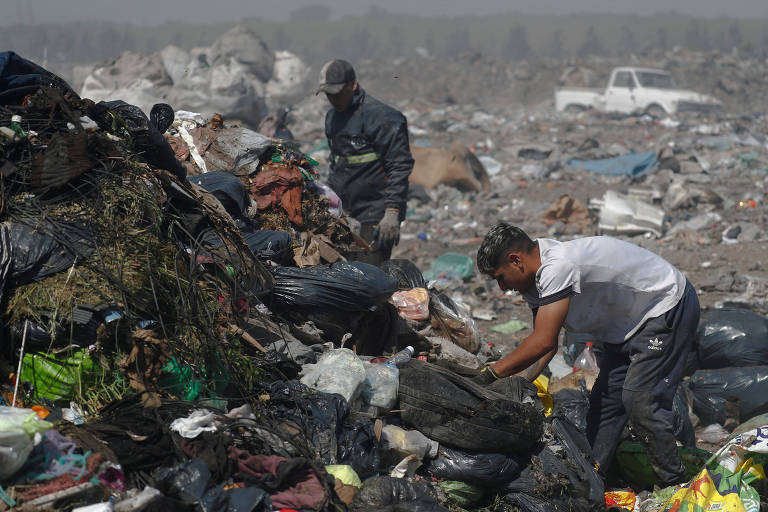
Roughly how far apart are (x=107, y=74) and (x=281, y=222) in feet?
30.7

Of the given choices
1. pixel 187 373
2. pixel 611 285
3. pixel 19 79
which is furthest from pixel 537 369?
pixel 19 79

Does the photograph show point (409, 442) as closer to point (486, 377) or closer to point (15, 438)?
point (486, 377)

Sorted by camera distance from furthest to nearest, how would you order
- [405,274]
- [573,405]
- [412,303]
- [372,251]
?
1. [372,251]
2. [405,274]
3. [412,303]
4. [573,405]

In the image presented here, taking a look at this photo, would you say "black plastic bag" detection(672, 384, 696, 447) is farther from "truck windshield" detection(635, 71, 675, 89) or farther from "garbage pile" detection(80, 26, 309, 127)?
"truck windshield" detection(635, 71, 675, 89)

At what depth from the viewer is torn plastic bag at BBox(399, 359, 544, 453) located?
283 centimetres

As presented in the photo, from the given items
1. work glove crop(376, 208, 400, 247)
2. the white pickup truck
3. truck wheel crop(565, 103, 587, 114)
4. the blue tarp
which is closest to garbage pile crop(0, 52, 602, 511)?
work glove crop(376, 208, 400, 247)

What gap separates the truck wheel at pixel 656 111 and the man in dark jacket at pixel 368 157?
48.9 feet

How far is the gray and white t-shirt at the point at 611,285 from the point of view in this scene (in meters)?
2.95

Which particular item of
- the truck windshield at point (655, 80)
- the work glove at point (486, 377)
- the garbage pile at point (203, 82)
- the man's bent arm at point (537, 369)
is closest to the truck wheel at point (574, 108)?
the truck windshield at point (655, 80)

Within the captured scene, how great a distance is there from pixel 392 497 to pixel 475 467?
17.7 inches

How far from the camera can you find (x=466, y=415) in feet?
9.36

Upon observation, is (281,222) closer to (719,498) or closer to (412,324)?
(412,324)

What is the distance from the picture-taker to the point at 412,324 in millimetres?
3857

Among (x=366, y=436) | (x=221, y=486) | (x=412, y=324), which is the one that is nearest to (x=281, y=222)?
(x=412, y=324)
